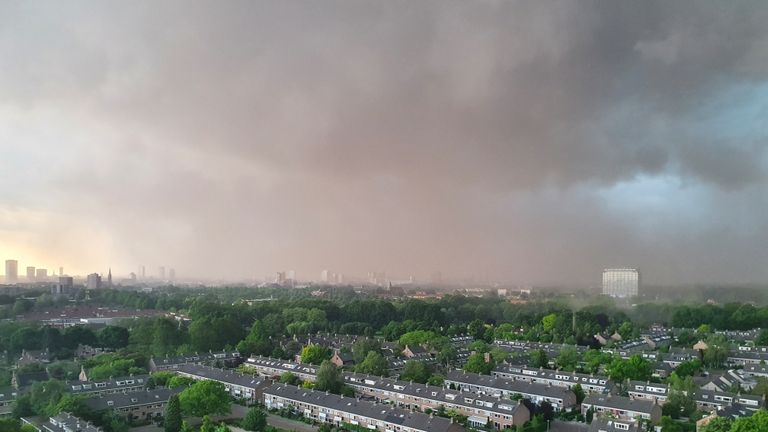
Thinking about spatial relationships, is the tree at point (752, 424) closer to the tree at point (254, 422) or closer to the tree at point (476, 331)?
the tree at point (254, 422)

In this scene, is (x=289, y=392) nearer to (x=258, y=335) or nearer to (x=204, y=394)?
(x=204, y=394)

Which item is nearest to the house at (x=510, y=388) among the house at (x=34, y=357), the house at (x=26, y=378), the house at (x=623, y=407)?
the house at (x=623, y=407)

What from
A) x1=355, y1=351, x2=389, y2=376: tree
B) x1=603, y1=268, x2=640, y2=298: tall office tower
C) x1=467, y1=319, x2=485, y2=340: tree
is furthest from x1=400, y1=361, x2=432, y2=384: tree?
x1=603, y1=268, x2=640, y2=298: tall office tower

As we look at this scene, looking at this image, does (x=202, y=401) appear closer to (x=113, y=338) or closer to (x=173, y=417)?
(x=173, y=417)

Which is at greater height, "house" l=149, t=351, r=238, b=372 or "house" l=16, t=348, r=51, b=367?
"house" l=149, t=351, r=238, b=372

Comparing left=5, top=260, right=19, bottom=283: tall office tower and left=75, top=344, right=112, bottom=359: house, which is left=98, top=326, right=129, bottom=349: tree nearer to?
left=75, top=344, right=112, bottom=359: house

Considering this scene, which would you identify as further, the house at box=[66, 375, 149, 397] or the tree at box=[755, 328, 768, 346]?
the tree at box=[755, 328, 768, 346]
